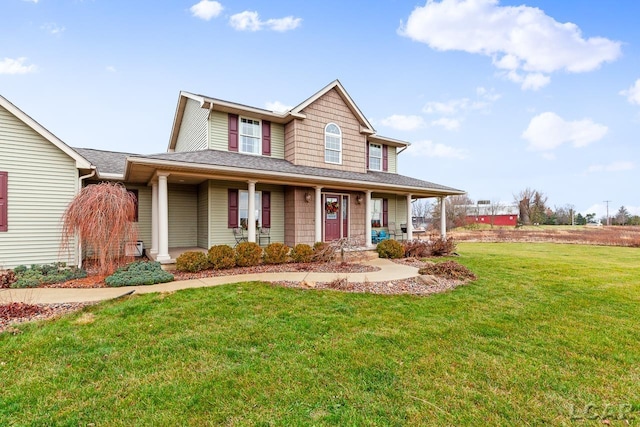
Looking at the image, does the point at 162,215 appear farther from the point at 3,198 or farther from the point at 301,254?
the point at 301,254

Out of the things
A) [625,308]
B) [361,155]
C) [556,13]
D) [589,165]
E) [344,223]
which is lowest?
[625,308]

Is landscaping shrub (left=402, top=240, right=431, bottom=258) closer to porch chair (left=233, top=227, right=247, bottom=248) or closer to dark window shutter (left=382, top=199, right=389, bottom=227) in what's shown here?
dark window shutter (left=382, top=199, right=389, bottom=227)

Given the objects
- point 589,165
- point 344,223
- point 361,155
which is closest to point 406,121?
point 361,155

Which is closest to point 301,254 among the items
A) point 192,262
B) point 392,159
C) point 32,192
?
point 192,262

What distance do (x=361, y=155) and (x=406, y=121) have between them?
46.3ft

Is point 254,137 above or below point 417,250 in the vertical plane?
above

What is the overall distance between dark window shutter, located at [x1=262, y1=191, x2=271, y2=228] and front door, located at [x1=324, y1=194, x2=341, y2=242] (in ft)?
7.97

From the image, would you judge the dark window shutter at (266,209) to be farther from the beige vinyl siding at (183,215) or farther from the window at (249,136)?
the beige vinyl siding at (183,215)

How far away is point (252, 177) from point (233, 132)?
2879mm

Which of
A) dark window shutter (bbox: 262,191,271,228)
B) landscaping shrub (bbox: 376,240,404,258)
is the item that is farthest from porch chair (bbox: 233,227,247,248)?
landscaping shrub (bbox: 376,240,404,258)

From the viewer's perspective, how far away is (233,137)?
1154 cm

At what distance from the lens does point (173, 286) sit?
21.8ft

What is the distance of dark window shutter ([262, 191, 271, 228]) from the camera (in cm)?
1180

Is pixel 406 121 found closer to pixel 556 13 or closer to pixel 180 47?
pixel 556 13
